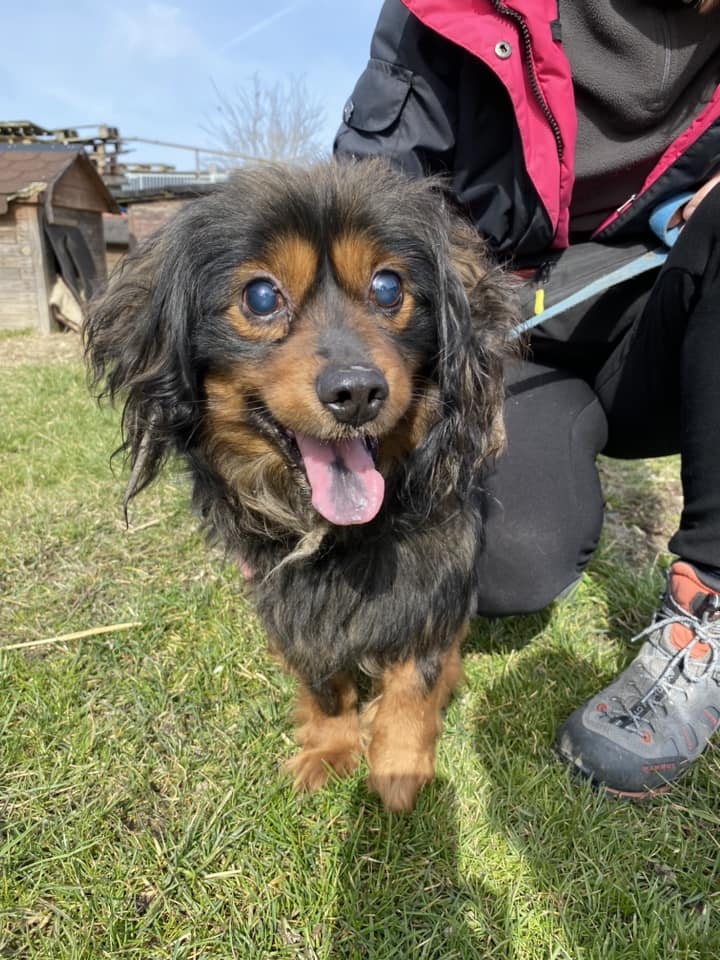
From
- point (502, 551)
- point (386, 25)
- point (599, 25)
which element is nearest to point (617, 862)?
point (502, 551)

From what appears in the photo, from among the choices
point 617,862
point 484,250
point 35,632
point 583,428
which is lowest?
point 35,632

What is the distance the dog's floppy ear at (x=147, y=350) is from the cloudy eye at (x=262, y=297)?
155 millimetres

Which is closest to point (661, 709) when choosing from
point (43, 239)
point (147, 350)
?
point (147, 350)

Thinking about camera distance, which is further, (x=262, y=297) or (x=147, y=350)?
(x=147, y=350)

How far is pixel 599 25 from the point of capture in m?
1.85

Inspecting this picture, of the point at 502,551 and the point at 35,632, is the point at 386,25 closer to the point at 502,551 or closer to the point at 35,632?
the point at 502,551

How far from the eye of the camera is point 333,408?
1352 mm

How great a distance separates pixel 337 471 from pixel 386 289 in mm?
448

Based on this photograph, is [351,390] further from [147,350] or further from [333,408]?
[147,350]

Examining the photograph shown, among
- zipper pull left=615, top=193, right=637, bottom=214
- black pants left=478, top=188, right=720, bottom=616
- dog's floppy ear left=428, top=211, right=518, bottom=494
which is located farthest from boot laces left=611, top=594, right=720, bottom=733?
zipper pull left=615, top=193, right=637, bottom=214

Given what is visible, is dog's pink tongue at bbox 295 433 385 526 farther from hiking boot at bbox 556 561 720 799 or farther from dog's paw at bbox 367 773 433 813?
hiking boot at bbox 556 561 720 799

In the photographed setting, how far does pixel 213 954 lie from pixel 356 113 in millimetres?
2247

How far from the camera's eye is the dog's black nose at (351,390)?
1.32 meters

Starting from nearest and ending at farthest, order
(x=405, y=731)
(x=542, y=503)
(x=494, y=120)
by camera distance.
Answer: (x=405, y=731), (x=494, y=120), (x=542, y=503)
